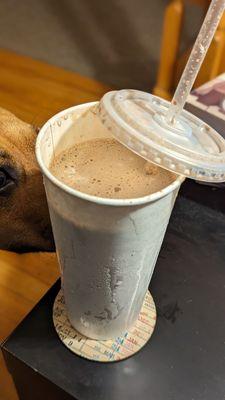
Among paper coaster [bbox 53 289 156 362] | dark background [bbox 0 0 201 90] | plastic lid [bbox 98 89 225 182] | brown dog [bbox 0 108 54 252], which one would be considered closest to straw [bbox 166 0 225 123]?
plastic lid [bbox 98 89 225 182]

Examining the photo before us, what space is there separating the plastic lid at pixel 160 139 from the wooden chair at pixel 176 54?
1274mm

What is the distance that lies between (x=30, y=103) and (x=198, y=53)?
1.78 meters

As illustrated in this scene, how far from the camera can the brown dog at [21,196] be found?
1.07m

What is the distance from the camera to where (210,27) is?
579 mm

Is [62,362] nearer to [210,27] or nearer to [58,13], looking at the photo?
[210,27]

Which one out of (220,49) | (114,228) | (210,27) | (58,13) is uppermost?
(210,27)

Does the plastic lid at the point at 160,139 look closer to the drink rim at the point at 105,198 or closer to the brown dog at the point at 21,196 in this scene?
the drink rim at the point at 105,198

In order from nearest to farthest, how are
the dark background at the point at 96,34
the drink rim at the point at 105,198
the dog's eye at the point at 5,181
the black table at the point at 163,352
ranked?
the drink rim at the point at 105,198
the black table at the point at 163,352
the dog's eye at the point at 5,181
the dark background at the point at 96,34

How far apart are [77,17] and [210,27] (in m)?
2.56

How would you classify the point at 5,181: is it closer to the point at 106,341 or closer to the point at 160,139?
the point at 106,341

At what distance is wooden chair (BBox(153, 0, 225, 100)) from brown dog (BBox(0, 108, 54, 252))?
3.16ft

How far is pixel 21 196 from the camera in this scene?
1067mm

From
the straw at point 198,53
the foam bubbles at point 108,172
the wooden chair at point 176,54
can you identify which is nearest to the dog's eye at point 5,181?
the foam bubbles at point 108,172

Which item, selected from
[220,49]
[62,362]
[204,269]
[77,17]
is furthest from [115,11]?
[62,362]
